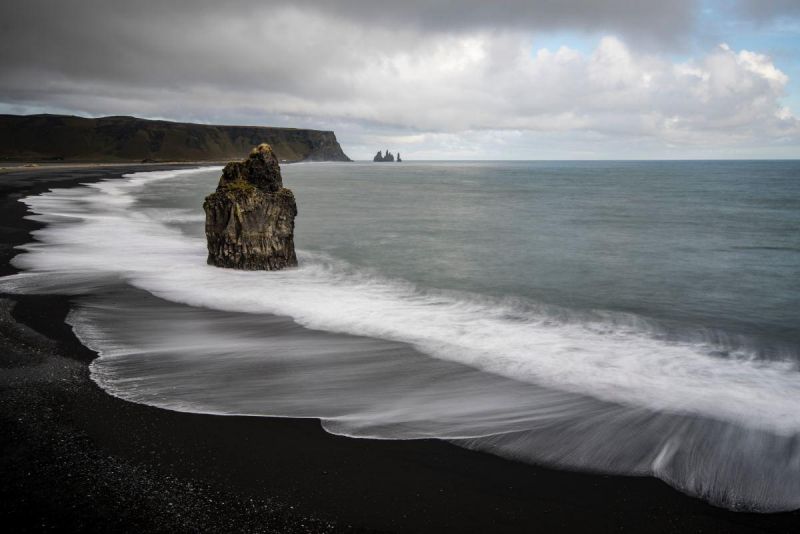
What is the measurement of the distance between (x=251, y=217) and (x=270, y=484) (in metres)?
9.98

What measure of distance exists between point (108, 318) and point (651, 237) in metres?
24.9

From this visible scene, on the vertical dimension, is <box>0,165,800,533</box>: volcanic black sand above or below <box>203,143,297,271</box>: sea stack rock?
below

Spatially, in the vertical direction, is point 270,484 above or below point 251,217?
below

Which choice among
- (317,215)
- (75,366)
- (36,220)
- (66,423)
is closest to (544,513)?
→ (66,423)

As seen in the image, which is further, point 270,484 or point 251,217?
point 251,217

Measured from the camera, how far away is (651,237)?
2614 centimetres

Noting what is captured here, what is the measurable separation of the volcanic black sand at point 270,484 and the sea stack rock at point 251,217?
8.18 metres

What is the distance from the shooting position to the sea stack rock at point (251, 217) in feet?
43.8

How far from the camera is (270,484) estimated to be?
429cm

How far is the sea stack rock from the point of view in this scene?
43.8ft

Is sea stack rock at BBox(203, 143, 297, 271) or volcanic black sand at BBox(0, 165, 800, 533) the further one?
sea stack rock at BBox(203, 143, 297, 271)

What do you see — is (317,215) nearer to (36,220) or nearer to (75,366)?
(36,220)

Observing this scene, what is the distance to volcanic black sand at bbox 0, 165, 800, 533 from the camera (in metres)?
3.84

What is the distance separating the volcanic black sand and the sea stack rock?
8.18 meters
